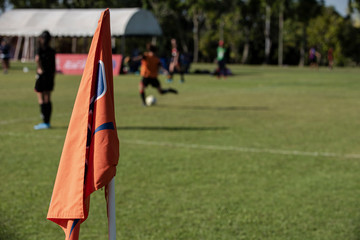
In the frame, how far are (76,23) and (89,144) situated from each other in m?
40.7

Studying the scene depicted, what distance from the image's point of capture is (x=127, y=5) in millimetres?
75438

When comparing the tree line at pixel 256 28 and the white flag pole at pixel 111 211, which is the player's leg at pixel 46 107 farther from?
the tree line at pixel 256 28

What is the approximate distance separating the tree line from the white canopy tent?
23.1m

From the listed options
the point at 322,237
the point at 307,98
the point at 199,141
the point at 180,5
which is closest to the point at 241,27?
the point at 180,5

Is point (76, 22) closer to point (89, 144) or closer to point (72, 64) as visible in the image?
point (72, 64)

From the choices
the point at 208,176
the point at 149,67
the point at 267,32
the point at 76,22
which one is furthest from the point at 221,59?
the point at 267,32

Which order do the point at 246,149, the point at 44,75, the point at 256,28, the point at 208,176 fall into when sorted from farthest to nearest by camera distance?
the point at 256,28 < the point at 44,75 < the point at 246,149 < the point at 208,176

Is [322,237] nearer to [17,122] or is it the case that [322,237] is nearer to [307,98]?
[17,122]

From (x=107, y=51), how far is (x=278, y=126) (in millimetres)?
9386

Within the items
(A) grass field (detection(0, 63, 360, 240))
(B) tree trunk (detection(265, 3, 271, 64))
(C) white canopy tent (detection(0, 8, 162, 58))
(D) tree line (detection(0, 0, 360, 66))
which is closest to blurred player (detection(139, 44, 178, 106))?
(A) grass field (detection(0, 63, 360, 240))

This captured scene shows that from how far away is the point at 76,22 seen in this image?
42125mm

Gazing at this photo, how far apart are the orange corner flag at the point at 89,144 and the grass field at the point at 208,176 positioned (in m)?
2.14

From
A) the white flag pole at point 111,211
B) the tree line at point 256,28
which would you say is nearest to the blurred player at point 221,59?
the white flag pole at point 111,211

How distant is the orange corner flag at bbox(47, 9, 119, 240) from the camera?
273cm
